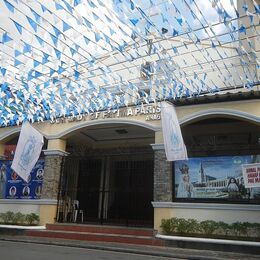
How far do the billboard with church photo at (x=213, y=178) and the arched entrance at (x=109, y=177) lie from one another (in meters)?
3.74

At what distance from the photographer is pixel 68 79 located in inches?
463

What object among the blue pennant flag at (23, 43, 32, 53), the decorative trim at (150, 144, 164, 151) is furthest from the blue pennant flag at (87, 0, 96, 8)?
the decorative trim at (150, 144, 164, 151)

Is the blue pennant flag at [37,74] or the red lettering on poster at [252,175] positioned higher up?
the blue pennant flag at [37,74]

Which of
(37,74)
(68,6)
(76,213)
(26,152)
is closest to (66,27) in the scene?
(68,6)

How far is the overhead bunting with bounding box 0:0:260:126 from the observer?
8078 mm

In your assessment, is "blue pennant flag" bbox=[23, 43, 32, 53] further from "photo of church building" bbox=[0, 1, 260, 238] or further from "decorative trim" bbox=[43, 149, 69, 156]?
"decorative trim" bbox=[43, 149, 69, 156]

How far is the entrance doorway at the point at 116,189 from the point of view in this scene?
16906 mm

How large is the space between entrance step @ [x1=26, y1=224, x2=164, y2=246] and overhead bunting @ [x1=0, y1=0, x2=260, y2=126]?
14.5 ft

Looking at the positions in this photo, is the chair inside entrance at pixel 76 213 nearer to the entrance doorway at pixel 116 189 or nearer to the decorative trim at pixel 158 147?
the entrance doorway at pixel 116 189

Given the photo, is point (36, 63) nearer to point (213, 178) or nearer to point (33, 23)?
point (33, 23)

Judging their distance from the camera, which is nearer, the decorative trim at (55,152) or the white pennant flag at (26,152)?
the white pennant flag at (26,152)

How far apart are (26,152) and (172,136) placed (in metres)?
5.56

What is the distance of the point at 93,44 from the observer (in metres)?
9.95

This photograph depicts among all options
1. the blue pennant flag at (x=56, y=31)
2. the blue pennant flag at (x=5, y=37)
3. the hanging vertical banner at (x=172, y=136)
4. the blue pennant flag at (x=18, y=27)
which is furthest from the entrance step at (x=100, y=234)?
the blue pennant flag at (x=18, y=27)
